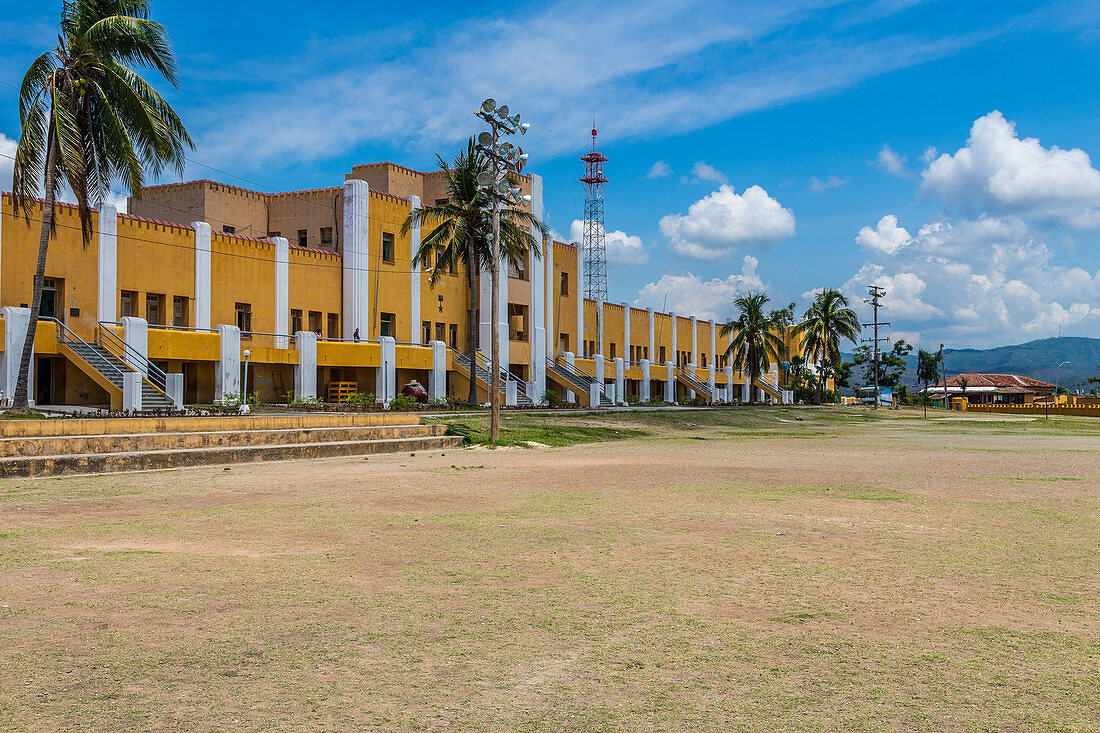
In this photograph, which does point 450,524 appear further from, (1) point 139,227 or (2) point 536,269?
(2) point 536,269

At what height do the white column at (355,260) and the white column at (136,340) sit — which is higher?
the white column at (355,260)

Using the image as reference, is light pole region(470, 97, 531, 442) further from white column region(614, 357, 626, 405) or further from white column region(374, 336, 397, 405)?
white column region(614, 357, 626, 405)

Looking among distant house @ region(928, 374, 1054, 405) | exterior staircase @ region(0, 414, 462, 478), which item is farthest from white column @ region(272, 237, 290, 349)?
distant house @ region(928, 374, 1054, 405)

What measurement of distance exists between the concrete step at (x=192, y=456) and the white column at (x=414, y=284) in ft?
85.2

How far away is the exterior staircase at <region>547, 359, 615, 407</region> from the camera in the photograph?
54.5 m

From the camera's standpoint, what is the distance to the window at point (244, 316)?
39.8 meters

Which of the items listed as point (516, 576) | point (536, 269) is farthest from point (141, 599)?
point (536, 269)

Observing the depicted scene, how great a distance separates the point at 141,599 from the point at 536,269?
165ft

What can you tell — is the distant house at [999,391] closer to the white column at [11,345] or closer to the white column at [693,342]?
the white column at [693,342]

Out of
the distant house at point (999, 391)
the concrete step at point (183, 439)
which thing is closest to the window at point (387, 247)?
the concrete step at point (183, 439)

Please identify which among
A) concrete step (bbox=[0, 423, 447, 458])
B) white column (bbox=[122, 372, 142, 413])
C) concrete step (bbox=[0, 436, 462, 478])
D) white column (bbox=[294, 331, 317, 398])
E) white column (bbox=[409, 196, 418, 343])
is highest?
white column (bbox=[409, 196, 418, 343])

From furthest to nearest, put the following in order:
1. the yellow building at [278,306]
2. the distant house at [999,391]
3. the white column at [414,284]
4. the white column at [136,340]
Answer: the distant house at [999,391] < the white column at [414,284] < the yellow building at [278,306] < the white column at [136,340]

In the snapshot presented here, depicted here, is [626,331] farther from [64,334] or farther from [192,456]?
[192,456]

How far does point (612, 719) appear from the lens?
386cm
